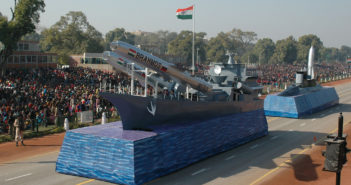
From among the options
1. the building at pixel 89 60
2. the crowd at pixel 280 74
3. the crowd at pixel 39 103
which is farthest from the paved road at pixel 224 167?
the building at pixel 89 60

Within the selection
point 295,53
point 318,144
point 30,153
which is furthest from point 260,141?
point 295,53

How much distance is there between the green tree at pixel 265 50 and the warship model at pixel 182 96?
467 feet

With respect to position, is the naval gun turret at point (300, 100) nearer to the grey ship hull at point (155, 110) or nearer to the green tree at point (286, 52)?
the grey ship hull at point (155, 110)

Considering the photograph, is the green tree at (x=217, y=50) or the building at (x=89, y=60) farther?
the green tree at (x=217, y=50)

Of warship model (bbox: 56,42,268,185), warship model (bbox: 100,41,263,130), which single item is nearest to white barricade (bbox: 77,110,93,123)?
warship model (bbox: 56,42,268,185)

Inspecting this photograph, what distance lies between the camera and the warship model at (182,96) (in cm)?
1675

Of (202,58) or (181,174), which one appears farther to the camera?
(202,58)

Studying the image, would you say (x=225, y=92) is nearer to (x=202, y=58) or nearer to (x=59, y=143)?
(x=59, y=143)

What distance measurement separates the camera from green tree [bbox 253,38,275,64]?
Answer: 166 metres

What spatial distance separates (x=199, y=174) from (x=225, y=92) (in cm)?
862

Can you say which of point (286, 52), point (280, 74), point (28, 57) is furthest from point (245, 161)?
point (286, 52)

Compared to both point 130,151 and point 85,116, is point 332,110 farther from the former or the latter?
point 130,151

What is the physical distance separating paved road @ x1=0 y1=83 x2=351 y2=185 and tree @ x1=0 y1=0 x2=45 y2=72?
30.4 metres

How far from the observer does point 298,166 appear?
1853 cm
